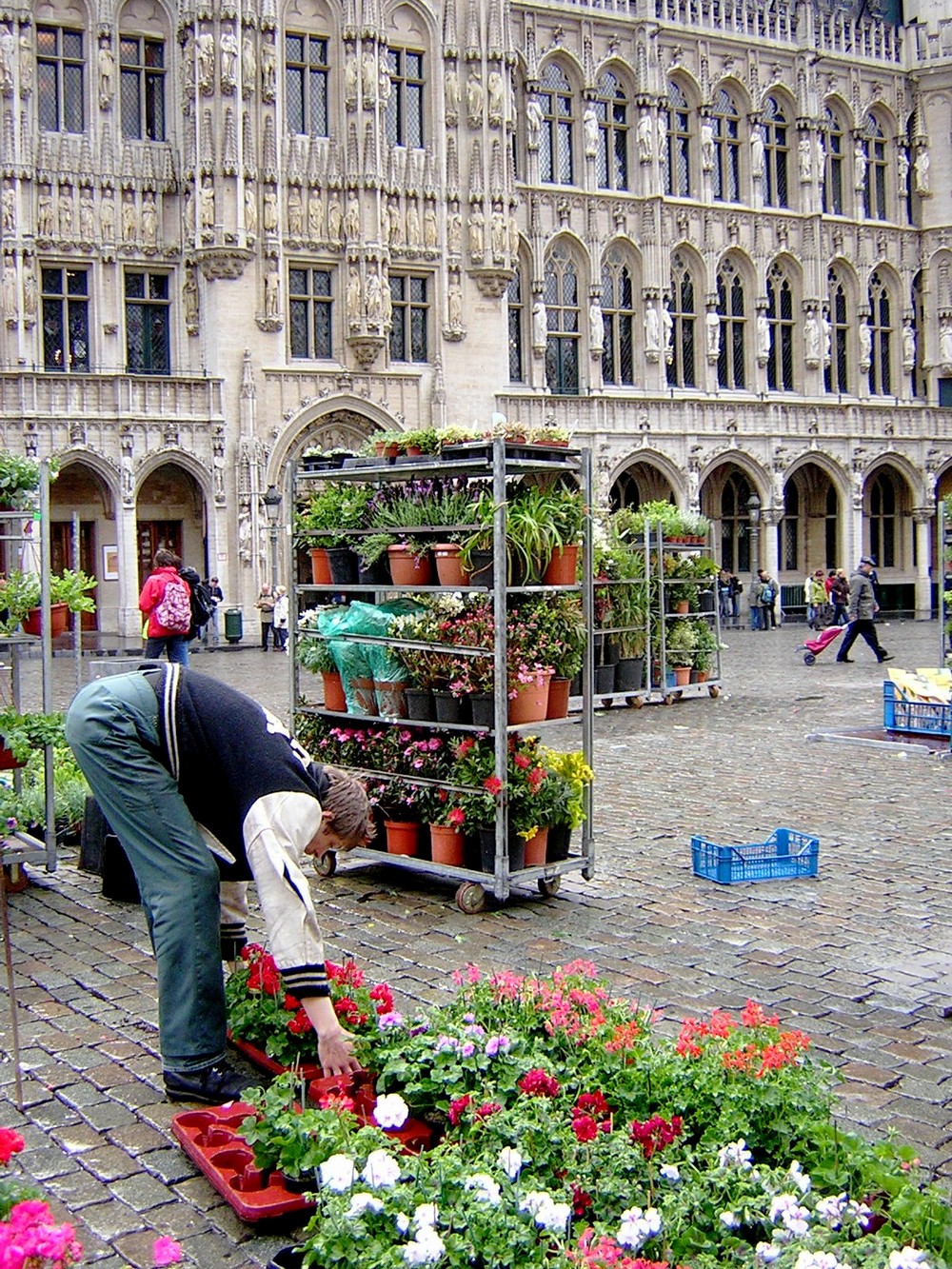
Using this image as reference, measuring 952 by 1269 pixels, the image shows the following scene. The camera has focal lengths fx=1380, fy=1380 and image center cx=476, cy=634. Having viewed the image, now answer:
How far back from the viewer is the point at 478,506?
751 cm

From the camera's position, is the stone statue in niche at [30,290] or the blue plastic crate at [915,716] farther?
the stone statue in niche at [30,290]

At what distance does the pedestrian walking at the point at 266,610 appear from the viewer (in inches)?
1100

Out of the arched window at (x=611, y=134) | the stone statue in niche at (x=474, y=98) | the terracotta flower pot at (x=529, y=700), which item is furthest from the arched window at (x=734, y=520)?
the terracotta flower pot at (x=529, y=700)

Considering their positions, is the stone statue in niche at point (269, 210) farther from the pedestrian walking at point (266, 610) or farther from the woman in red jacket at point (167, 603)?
the woman in red jacket at point (167, 603)

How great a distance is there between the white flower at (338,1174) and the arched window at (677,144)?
3406cm

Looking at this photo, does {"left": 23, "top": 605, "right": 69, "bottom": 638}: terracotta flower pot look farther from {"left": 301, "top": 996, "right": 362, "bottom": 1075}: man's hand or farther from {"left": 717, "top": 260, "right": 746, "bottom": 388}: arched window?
{"left": 717, "top": 260, "right": 746, "bottom": 388}: arched window

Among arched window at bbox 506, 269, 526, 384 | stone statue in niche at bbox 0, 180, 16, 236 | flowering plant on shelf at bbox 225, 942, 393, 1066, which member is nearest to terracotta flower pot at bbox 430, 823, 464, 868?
flowering plant on shelf at bbox 225, 942, 393, 1066

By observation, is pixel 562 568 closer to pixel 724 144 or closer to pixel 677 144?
pixel 677 144

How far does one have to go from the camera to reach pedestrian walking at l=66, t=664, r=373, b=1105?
443cm

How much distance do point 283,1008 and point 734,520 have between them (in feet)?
111

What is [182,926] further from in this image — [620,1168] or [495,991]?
[620,1168]

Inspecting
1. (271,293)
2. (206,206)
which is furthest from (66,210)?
(271,293)

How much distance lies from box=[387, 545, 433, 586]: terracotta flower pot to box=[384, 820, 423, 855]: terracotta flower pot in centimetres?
138

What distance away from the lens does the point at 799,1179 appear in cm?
345
